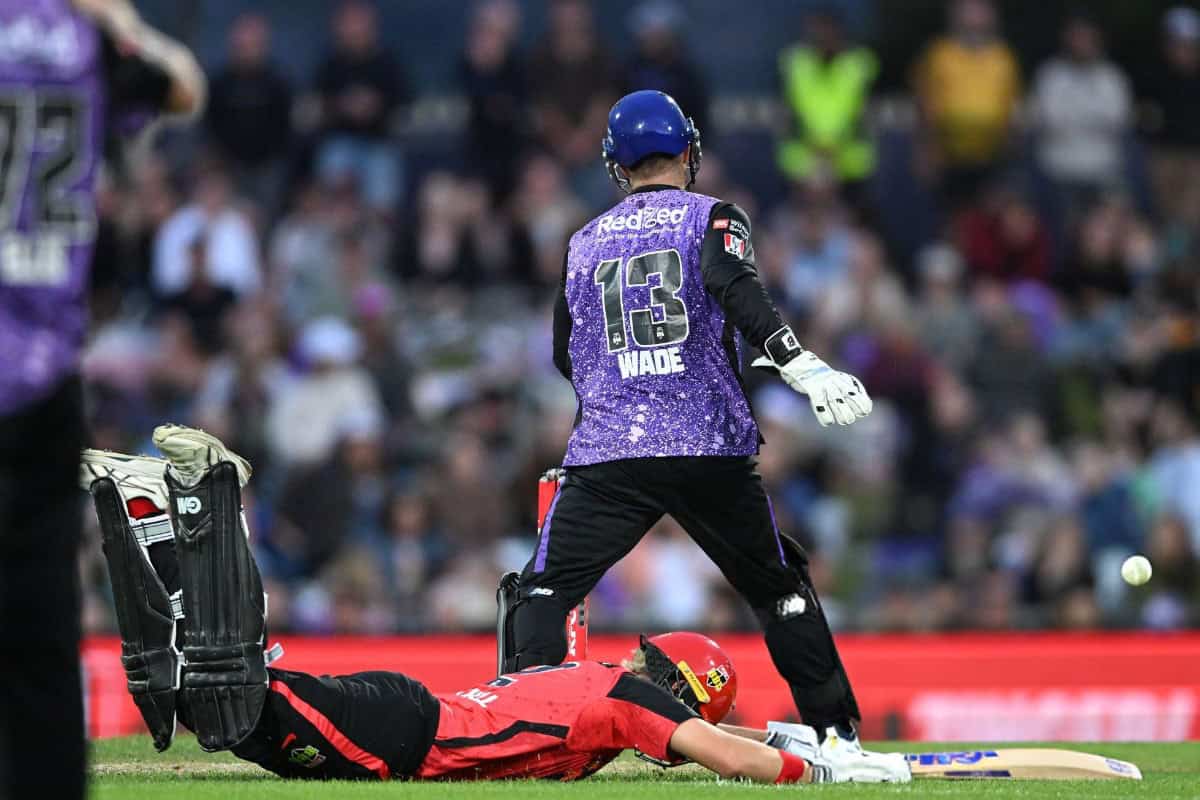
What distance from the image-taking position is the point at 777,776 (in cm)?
601

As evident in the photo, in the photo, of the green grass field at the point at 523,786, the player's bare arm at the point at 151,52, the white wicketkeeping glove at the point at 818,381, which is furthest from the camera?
the white wicketkeeping glove at the point at 818,381

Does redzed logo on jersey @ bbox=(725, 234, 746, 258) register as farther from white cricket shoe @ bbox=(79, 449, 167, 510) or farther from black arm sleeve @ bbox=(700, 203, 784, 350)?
white cricket shoe @ bbox=(79, 449, 167, 510)

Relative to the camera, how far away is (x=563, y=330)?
6820 mm

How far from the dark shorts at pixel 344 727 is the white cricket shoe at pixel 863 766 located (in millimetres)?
1317

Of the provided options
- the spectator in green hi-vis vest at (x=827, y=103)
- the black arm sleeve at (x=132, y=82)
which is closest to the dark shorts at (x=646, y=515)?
the black arm sleeve at (x=132, y=82)

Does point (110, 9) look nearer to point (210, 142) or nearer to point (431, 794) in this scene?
point (431, 794)

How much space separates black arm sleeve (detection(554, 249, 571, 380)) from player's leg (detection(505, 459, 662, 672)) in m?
0.51

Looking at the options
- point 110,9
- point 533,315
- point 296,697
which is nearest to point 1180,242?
point 533,315

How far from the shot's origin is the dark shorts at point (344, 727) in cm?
602

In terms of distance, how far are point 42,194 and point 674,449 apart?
3109 millimetres

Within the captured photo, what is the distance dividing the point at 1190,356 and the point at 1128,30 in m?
3.49

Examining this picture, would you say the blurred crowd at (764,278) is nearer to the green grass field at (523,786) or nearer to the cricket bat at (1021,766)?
the green grass field at (523,786)

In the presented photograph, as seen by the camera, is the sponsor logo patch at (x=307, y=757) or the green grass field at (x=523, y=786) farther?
the sponsor logo patch at (x=307, y=757)

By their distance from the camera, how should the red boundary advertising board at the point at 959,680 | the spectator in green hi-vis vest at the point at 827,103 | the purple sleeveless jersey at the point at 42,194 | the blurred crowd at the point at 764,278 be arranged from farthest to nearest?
the spectator in green hi-vis vest at the point at 827,103, the blurred crowd at the point at 764,278, the red boundary advertising board at the point at 959,680, the purple sleeveless jersey at the point at 42,194
